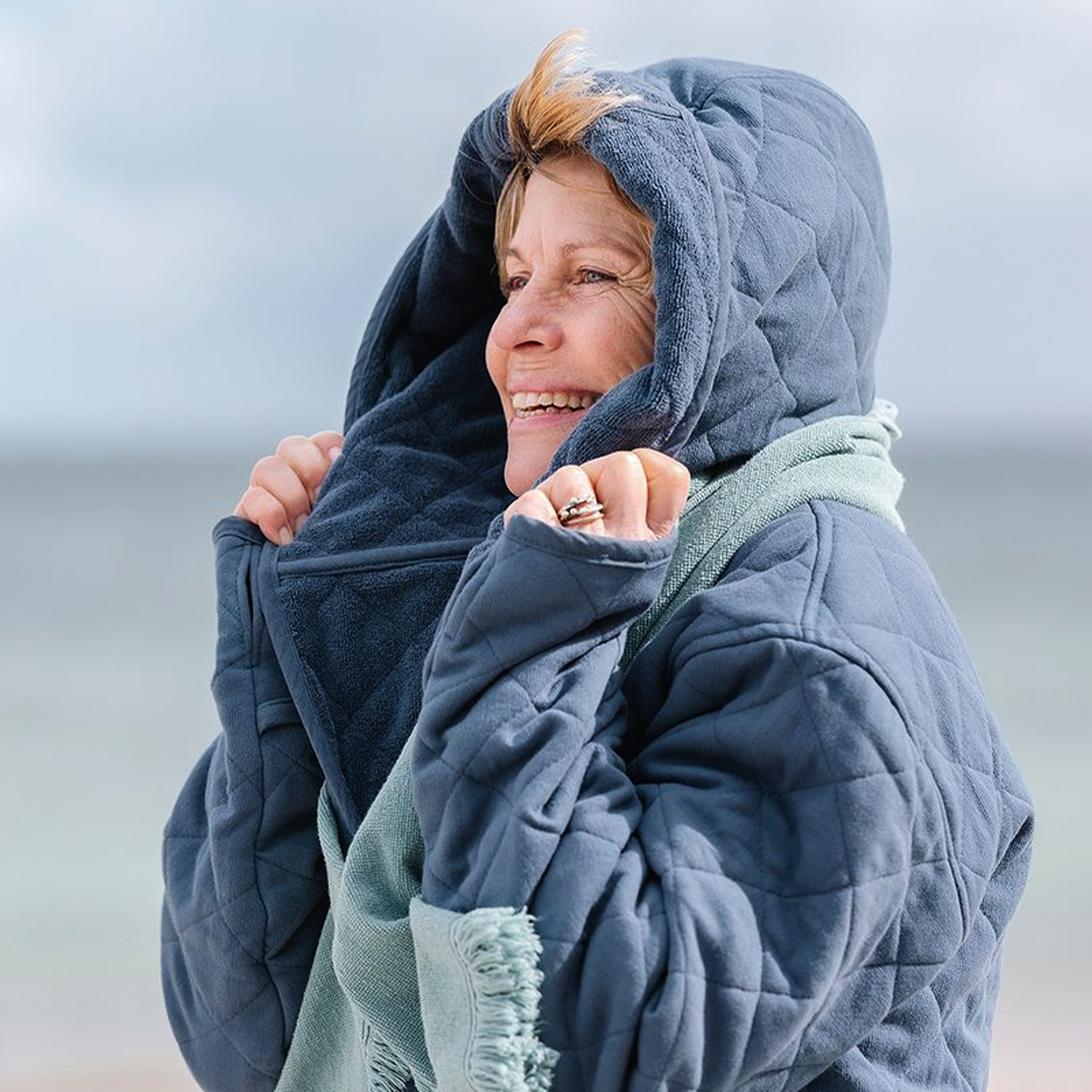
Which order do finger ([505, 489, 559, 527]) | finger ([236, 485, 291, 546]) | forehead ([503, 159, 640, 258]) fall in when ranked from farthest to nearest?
finger ([236, 485, 291, 546]) → forehead ([503, 159, 640, 258]) → finger ([505, 489, 559, 527])

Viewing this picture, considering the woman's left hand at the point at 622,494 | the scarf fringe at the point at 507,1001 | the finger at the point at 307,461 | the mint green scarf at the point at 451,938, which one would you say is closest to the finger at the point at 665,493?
the woman's left hand at the point at 622,494

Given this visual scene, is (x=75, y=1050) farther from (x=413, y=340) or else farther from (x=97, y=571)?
(x=97, y=571)

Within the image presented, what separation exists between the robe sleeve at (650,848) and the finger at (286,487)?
1.93ft

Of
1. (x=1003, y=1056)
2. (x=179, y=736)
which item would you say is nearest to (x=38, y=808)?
(x=179, y=736)

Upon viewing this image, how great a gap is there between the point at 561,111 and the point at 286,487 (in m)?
0.62

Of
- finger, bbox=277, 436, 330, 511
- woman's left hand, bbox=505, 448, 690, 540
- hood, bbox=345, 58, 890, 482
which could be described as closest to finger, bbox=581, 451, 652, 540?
woman's left hand, bbox=505, 448, 690, 540

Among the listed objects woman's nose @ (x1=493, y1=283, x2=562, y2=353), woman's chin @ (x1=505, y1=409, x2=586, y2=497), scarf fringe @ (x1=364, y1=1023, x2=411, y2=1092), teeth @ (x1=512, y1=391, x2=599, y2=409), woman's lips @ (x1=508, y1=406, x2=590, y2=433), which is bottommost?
scarf fringe @ (x1=364, y1=1023, x2=411, y2=1092)

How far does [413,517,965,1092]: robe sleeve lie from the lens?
4.66ft

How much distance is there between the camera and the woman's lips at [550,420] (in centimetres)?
190

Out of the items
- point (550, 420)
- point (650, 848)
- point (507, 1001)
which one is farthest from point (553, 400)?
point (507, 1001)

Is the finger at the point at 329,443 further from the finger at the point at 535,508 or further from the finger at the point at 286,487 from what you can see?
the finger at the point at 535,508

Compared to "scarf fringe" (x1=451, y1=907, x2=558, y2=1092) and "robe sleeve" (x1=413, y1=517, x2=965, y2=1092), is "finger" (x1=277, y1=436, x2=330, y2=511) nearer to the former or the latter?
"robe sleeve" (x1=413, y1=517, x2=965, y2=1092)

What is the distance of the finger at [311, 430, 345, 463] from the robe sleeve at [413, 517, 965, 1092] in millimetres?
671

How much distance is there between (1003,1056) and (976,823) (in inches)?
149
